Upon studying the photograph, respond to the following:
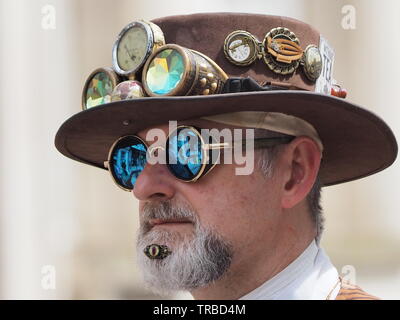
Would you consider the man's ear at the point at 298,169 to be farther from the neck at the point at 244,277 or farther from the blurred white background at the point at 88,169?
the blurred white background at the point at 88,169

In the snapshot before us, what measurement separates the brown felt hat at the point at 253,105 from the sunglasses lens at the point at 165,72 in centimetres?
8

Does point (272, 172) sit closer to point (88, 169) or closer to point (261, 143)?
point (261, 143)

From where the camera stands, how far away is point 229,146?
8.67 feet

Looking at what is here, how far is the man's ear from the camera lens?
2744mm

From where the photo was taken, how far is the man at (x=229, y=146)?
103 inches

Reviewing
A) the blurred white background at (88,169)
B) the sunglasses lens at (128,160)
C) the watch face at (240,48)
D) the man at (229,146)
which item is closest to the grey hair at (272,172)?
the man at (229,146)

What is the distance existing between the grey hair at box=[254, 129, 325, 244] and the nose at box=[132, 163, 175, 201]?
33 cm

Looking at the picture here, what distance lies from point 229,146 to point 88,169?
7.53 m

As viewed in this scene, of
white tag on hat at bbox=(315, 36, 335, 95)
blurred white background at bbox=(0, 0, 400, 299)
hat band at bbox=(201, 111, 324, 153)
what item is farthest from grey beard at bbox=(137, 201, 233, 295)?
blurred white background at bbox=(0, 0, 400, 299)

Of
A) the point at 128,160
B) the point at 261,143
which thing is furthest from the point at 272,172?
the point at 128,160

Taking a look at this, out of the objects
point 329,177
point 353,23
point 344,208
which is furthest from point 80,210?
point 329,177

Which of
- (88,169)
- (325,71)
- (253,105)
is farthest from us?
(88,169)

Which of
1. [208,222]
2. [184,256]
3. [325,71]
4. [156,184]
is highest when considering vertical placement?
[325,71]
